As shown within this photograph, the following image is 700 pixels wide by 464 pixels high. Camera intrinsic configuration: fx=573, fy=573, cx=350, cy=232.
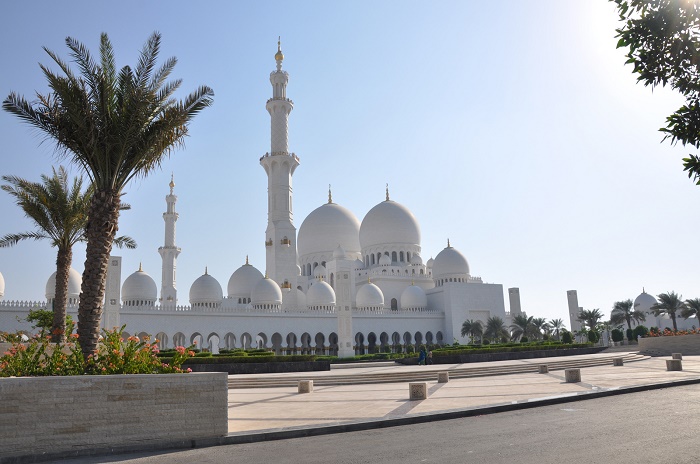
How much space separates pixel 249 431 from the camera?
838cm

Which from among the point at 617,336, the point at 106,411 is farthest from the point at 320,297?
the point at 106,411

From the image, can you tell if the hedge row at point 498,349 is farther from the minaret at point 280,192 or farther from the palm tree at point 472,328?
the minaret at point 280,192

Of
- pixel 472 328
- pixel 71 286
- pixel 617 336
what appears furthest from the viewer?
pixel 472 328

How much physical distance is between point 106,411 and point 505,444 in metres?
5.13

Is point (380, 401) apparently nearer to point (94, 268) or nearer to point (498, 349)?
point (94, 268)

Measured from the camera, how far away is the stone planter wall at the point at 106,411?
7.11 meters

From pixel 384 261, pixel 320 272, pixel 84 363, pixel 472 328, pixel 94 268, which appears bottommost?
pixel 84 363

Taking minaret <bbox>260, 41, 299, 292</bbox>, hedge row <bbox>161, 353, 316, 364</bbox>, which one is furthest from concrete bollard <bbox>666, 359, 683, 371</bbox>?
minaret <bbox>260, 41, 299, 292</bbox>

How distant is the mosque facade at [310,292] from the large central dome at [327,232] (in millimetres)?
101

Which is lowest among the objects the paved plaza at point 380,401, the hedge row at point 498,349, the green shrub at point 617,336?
the paved plaza at point 380,401

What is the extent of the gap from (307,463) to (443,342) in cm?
4459

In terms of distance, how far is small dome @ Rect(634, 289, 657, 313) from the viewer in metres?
63.7

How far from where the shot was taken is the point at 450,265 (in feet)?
174

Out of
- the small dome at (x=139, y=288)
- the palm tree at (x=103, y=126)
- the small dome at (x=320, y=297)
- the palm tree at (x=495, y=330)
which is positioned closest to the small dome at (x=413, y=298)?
the palm tree at (x=495, y=330)
